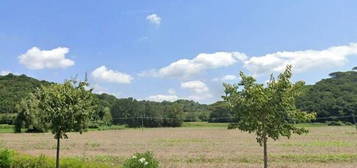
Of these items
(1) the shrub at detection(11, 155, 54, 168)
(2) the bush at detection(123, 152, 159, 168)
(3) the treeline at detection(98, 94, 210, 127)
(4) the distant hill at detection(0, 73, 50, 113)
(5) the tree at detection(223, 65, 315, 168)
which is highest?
(4) the distant hill at detection(0, 73, 50, 113)

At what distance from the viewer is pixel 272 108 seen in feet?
44.9

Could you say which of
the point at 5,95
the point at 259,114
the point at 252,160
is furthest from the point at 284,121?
the point at 5,95

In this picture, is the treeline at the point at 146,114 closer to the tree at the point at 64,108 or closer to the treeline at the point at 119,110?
the treeline at the point at 119,110

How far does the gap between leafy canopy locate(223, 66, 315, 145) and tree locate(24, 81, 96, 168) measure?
680 cm

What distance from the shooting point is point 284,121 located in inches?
551

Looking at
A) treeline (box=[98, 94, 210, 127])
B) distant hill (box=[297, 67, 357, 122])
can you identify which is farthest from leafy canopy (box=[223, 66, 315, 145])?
treeline (box=[98, 94, 210, 127])

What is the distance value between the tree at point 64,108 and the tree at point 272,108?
6.80 m

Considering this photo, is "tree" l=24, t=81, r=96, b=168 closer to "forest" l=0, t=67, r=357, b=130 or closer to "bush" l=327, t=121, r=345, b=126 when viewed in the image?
"forest" l=0, t=67, r=357, b=130

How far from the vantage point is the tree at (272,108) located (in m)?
13.7

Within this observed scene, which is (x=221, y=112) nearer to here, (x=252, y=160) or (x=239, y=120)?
(x=252, y=160)

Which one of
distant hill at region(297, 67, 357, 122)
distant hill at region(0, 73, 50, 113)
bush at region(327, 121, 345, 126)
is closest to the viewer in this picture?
bush at region(327, 121, 345, 126)

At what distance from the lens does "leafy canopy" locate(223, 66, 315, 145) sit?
13.7 m

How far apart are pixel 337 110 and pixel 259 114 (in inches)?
4635

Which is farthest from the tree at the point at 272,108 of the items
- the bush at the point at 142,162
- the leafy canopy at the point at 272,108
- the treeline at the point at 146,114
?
the treeline at the point at 146,114
